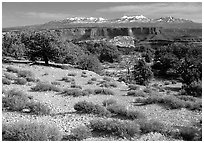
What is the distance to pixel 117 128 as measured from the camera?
801 centimetres

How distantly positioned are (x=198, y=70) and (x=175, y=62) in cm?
1641

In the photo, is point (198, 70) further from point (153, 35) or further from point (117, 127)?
point (153, 35)

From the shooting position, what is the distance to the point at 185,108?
38.4ft

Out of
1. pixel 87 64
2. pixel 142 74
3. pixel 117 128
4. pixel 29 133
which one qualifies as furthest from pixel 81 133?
pixel 142 74

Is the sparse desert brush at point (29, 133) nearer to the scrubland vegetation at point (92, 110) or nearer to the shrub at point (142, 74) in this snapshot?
the scrubland vegetation at point (92, 110)

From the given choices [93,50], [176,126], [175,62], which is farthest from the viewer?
[93,50]

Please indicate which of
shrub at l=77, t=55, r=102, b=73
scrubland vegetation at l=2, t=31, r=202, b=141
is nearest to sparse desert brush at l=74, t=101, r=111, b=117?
scrubland vegetation at l=2, t=31, r=202, b=141

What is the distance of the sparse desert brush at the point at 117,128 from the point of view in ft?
25.7

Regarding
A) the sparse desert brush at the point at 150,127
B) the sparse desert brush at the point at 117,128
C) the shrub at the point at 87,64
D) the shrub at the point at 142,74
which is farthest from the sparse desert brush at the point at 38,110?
the shrub at the point at 142,74

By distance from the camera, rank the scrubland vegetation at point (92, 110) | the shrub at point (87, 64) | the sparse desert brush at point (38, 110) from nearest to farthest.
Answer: the scrubland vegetation at point (92, 110), the sparse desert brush at point (38, 110), the shrub at point (87, 64)

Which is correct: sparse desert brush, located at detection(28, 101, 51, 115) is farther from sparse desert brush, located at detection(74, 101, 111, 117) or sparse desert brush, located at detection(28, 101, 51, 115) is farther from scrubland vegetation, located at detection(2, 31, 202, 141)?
sparse desert brush, located at detection(74, 101, 111, 117)

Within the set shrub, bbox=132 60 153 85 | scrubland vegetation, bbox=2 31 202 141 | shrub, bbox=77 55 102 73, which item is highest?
scrubland vegetation, bbox=2 31 202 141

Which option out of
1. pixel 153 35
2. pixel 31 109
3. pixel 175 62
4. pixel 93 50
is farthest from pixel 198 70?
pixel 153 35

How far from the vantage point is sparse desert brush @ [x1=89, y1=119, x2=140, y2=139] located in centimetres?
784
